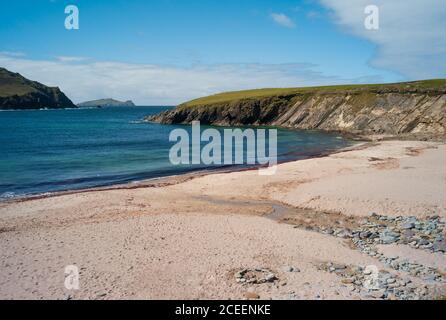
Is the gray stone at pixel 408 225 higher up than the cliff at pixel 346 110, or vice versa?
the cliff at pixel 346 110

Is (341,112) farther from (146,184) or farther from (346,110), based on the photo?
(146,184)

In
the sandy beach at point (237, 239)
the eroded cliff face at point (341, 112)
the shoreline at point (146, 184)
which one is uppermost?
the eroded cliff face at point (341, 112)

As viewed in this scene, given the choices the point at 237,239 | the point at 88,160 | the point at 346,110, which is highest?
the point at 346,110

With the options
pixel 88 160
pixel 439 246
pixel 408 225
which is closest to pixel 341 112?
pixel 88 160

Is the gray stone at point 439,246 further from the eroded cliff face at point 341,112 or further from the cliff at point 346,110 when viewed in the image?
Answer: the eroded cliff face at point 341,112

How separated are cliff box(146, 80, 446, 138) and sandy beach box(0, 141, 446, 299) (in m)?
42.4

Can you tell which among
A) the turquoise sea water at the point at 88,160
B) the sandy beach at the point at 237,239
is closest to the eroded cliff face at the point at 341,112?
the turquoise sea water at the point at 88,160

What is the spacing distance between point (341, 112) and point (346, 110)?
4.31 feet

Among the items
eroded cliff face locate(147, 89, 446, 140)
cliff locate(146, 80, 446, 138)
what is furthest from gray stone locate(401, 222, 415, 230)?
eroded cliff face locate(147, 89, 446, 140)

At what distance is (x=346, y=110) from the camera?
87312 millimetres

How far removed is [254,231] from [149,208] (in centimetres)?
890

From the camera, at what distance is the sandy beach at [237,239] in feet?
51.2

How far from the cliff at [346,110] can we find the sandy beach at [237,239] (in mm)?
42364
